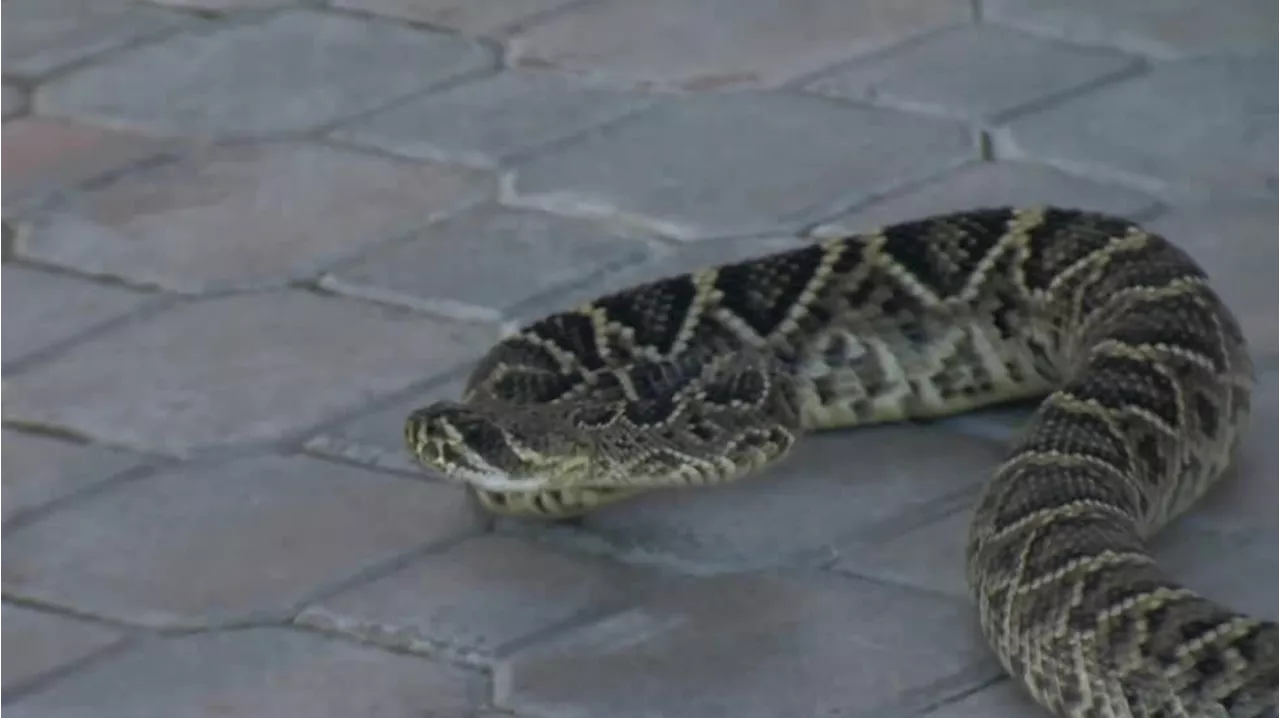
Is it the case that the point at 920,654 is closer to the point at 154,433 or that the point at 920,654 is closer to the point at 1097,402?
the point at 1097,402

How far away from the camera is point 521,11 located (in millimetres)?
6828

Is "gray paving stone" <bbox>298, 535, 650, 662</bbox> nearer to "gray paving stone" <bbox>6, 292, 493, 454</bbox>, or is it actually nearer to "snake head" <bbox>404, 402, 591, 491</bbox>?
"snake head" <bbox>404, 402, 591, 491</bbox>

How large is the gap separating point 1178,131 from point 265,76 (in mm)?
1981

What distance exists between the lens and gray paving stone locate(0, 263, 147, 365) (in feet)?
17.4

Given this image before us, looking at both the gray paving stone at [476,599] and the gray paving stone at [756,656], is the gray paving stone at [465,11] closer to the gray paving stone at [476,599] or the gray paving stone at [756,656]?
the gray paving stone at [476,599]

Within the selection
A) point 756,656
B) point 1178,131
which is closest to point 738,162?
point 1178,131

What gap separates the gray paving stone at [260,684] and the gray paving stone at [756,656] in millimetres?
110

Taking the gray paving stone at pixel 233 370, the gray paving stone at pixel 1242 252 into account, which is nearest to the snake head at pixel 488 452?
the gray paving stone at pixel 233 370

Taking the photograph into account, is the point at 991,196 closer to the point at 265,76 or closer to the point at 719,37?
the point at 719,37

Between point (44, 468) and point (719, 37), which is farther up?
point (719, 37)

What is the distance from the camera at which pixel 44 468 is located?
4.84m

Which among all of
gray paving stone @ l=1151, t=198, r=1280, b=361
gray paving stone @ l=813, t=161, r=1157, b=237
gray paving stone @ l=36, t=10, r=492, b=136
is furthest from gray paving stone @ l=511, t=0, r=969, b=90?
gray paving stone @ l=1151, t=198, r=1280, b=361

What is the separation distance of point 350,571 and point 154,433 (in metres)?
0.64

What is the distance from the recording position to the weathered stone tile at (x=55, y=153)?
19.7 feet
